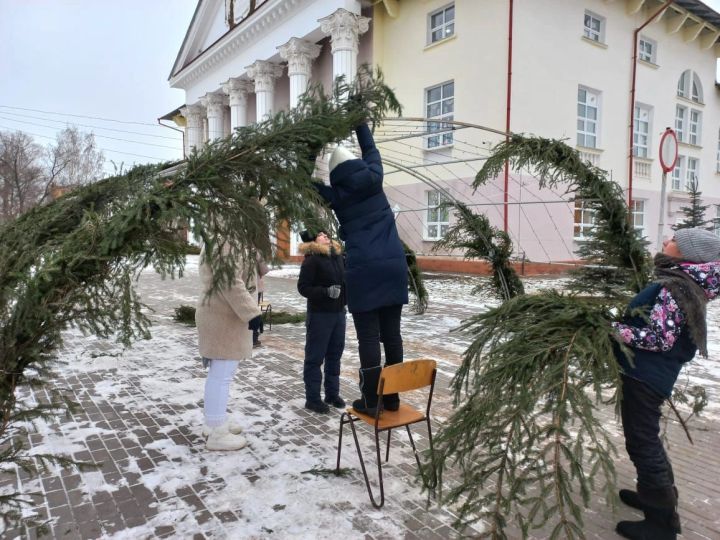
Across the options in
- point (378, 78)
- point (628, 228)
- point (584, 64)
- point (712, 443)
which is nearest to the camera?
point (378, 78)

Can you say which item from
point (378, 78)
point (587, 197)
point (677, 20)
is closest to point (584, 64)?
point (677, 20)

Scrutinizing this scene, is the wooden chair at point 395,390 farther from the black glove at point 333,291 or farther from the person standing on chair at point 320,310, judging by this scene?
the black glove at point 333,291

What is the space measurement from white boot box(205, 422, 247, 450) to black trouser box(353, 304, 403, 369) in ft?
3.95

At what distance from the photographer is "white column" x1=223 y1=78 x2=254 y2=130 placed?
24.6m

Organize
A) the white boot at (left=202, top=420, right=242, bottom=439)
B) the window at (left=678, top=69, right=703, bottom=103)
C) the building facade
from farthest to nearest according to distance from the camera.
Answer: the window at (left=678, top=69, right=703, bottom=103) → the building facade → the white boot at (left=202, top=420, right=242, bottom=439)

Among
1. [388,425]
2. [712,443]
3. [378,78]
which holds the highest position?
[378,78]

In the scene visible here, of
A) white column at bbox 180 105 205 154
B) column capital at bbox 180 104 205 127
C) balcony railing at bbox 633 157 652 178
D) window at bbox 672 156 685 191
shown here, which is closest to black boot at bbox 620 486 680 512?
balcony railing at bbox 633 157 652 178

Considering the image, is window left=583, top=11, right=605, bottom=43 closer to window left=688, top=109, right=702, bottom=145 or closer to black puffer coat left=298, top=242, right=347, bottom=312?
window left=688, top=109, right=702, bottom=145

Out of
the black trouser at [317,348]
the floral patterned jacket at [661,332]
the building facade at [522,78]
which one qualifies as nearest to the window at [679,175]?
the building facade at [522,78]

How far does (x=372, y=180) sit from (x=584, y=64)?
1688 cm

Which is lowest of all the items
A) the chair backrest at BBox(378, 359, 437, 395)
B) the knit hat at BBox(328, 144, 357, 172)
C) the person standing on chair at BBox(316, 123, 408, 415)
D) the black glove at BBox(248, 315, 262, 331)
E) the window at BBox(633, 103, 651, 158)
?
the chair backrest at BBox(378, 359, 437, 395)

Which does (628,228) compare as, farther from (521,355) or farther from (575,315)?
(521,355)

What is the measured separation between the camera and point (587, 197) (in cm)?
359

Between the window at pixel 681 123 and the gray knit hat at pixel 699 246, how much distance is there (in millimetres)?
22805
